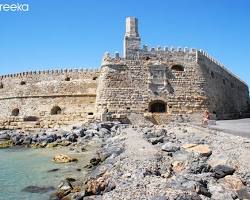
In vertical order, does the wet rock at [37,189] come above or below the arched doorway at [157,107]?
below

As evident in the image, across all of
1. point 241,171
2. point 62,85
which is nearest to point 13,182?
point 241,171

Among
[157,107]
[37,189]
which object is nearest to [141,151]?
[37,189]

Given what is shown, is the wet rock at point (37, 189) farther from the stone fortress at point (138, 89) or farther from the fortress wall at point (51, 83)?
the fortress wall at point (51, 83)

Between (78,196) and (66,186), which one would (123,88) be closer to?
(66,186)

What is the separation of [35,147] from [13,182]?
930 centimetres

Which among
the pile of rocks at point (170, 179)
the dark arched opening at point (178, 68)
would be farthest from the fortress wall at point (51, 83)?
the pile of rocks at point (170, 179)

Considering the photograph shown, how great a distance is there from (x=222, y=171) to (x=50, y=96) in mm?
24351

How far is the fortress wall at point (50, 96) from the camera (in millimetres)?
28750

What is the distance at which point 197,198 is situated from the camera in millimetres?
6488

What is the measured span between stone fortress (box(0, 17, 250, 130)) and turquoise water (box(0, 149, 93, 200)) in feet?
→ 29.1

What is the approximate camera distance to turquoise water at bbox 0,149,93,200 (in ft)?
30.6

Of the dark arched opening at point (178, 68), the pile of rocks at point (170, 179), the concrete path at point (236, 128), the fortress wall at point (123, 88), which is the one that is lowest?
the pile of rocks at point (170, 179)

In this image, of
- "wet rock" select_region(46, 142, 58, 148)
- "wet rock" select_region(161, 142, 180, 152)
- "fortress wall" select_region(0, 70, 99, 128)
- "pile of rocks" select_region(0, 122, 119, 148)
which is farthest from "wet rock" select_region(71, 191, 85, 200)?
"fortress wall" select_region(0, 70, 99, 128)

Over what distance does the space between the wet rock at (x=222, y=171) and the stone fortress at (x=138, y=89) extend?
53.5ft
